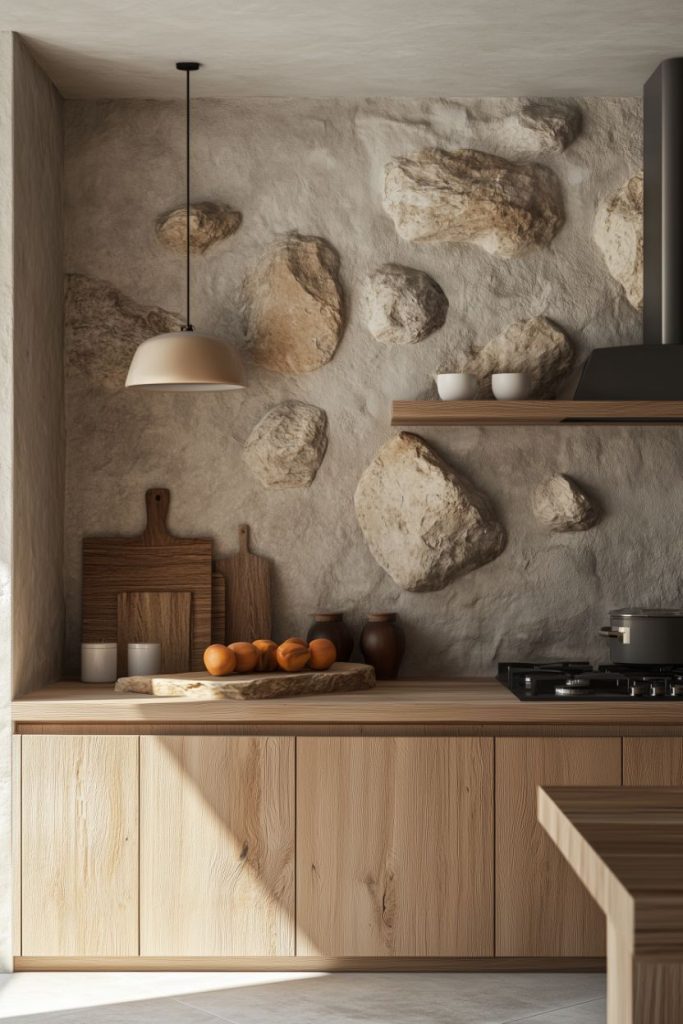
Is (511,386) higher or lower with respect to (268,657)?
higher

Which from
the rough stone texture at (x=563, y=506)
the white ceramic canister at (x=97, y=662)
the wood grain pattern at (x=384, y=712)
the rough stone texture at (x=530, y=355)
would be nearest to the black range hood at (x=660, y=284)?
the rough stone texture at (x=530, y=355)

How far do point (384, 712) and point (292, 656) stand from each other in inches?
14.6

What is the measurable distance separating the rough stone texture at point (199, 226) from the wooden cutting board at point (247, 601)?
108 centimetres

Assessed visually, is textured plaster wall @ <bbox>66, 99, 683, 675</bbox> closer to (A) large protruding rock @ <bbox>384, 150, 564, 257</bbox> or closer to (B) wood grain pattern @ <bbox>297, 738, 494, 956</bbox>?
(A) large protruding rock @ <bbox>384, 150, 564, 257</bbox>

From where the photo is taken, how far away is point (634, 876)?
144 centimetres

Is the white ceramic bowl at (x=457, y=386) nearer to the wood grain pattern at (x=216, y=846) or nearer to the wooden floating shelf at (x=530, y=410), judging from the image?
the wooden floating shelf at (x=530, y=410)

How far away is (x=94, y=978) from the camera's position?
3.38 metres

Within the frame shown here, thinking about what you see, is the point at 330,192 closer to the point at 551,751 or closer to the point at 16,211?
the point at 16,211

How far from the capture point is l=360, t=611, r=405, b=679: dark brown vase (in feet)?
12.7

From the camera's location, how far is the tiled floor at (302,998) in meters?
3.08

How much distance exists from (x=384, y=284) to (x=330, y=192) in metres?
0.37

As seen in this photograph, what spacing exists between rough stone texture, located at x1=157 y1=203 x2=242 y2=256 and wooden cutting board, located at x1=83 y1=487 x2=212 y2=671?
2.75ft

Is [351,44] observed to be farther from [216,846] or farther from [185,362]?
[216,846]

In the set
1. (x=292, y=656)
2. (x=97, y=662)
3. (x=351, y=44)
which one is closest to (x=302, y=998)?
(x=292, y=656)
